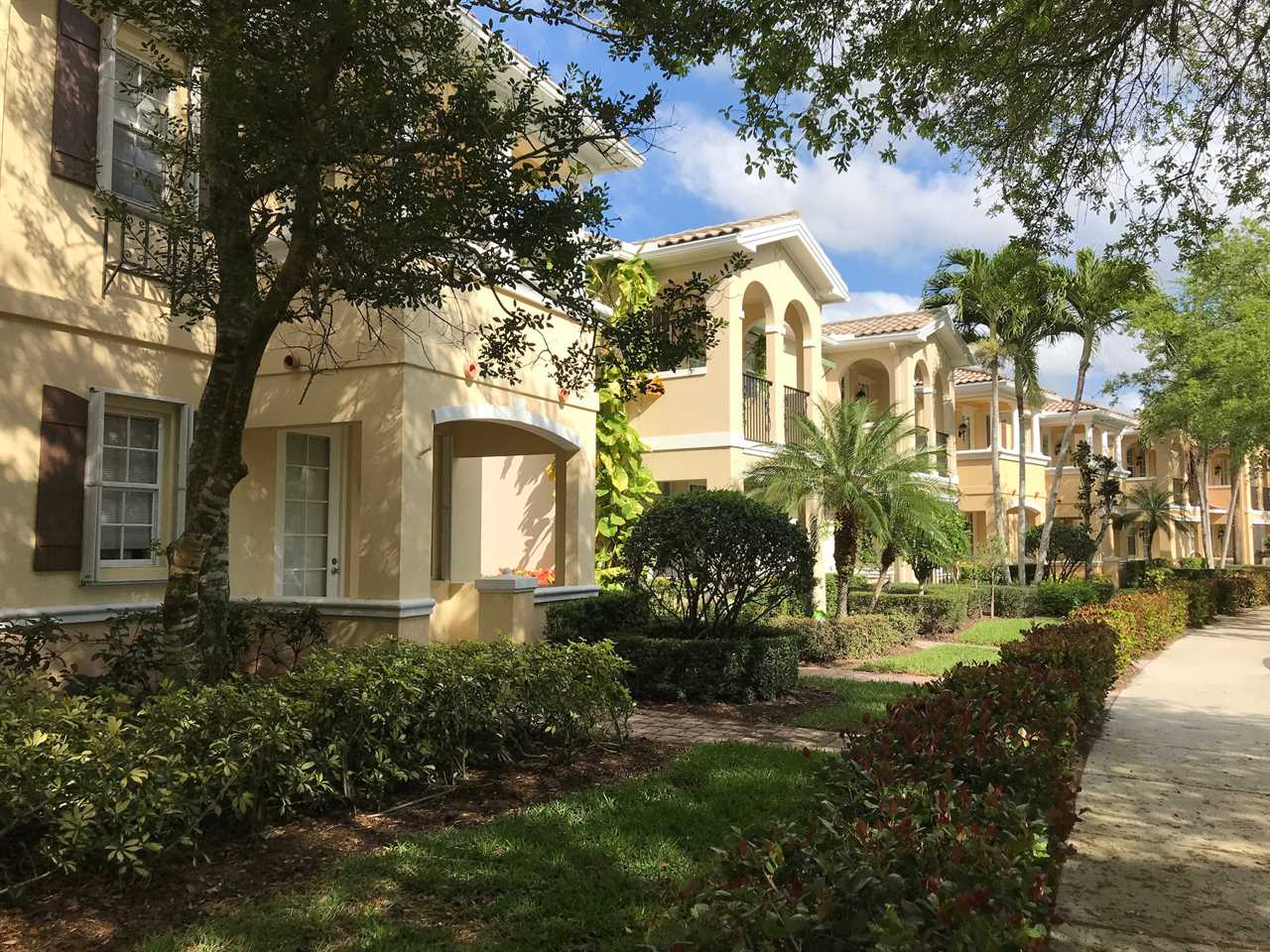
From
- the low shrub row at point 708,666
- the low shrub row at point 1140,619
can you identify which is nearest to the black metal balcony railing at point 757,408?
the low shrub row at point 1140,619

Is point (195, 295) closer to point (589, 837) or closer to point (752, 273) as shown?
point (589, 837)

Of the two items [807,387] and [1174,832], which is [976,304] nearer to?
[807,387]

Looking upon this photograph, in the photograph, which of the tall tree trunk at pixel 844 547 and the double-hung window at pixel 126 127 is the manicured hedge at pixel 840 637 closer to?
the tall tree trunk at pixel 844 547

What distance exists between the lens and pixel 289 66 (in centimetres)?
599

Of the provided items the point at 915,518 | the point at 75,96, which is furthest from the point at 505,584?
the point at 915,518

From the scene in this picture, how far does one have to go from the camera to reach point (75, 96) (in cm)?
820

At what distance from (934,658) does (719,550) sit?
5.98 meters

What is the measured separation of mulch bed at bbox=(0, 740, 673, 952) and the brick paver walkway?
1.64m

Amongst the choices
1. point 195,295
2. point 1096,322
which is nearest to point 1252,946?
point 195,295

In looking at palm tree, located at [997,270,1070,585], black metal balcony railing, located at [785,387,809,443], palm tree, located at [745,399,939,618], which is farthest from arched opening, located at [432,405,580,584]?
palm tree, located at [997,270,1070,585]

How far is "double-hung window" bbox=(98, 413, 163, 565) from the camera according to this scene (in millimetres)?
8688

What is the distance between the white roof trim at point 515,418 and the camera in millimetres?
9986

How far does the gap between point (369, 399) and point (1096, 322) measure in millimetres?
21574

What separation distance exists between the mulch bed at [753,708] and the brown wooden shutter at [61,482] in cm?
549
